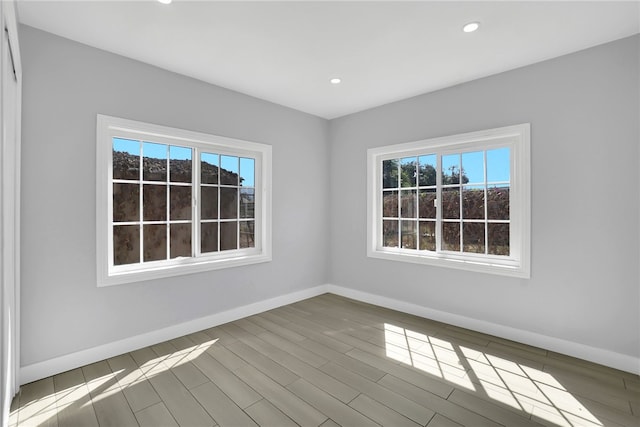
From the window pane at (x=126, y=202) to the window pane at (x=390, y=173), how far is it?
9.51 ft

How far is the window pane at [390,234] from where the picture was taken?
411 centimetres

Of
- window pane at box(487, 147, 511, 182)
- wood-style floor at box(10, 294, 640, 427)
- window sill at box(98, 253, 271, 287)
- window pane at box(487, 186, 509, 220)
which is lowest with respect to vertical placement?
wood-style floor at box(10, 294, 640, 427)

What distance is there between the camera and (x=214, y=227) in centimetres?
354

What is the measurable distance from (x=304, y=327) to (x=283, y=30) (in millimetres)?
2815

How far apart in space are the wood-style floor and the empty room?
19mm

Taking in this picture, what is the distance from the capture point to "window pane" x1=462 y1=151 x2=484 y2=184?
3.34m

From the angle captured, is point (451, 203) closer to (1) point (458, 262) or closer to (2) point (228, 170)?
(1) point (458, 262)

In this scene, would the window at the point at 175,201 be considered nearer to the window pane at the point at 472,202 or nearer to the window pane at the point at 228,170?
the window pane at the point at 228,170

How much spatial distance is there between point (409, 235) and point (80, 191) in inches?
135

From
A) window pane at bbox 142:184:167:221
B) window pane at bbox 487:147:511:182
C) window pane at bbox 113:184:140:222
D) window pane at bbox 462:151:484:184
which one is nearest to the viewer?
window pane at bbox 113:184:140:222

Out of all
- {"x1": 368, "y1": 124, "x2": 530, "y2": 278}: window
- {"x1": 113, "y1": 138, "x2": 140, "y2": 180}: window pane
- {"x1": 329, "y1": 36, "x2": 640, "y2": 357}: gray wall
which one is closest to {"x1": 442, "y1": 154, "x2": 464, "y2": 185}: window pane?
{"x1": 368, "y1": 124, "x2": 530, "y2": 278}: window

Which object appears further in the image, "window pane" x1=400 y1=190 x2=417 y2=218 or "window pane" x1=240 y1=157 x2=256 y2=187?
"window pane" x1=400 y1=190 x2=417 y2=218

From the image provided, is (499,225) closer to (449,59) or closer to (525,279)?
(525,279)

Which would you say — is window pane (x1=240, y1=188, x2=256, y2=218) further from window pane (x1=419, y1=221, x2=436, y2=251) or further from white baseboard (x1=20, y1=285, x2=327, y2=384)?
window pane (x1=419, y1=221, x2=436, y2=251)
